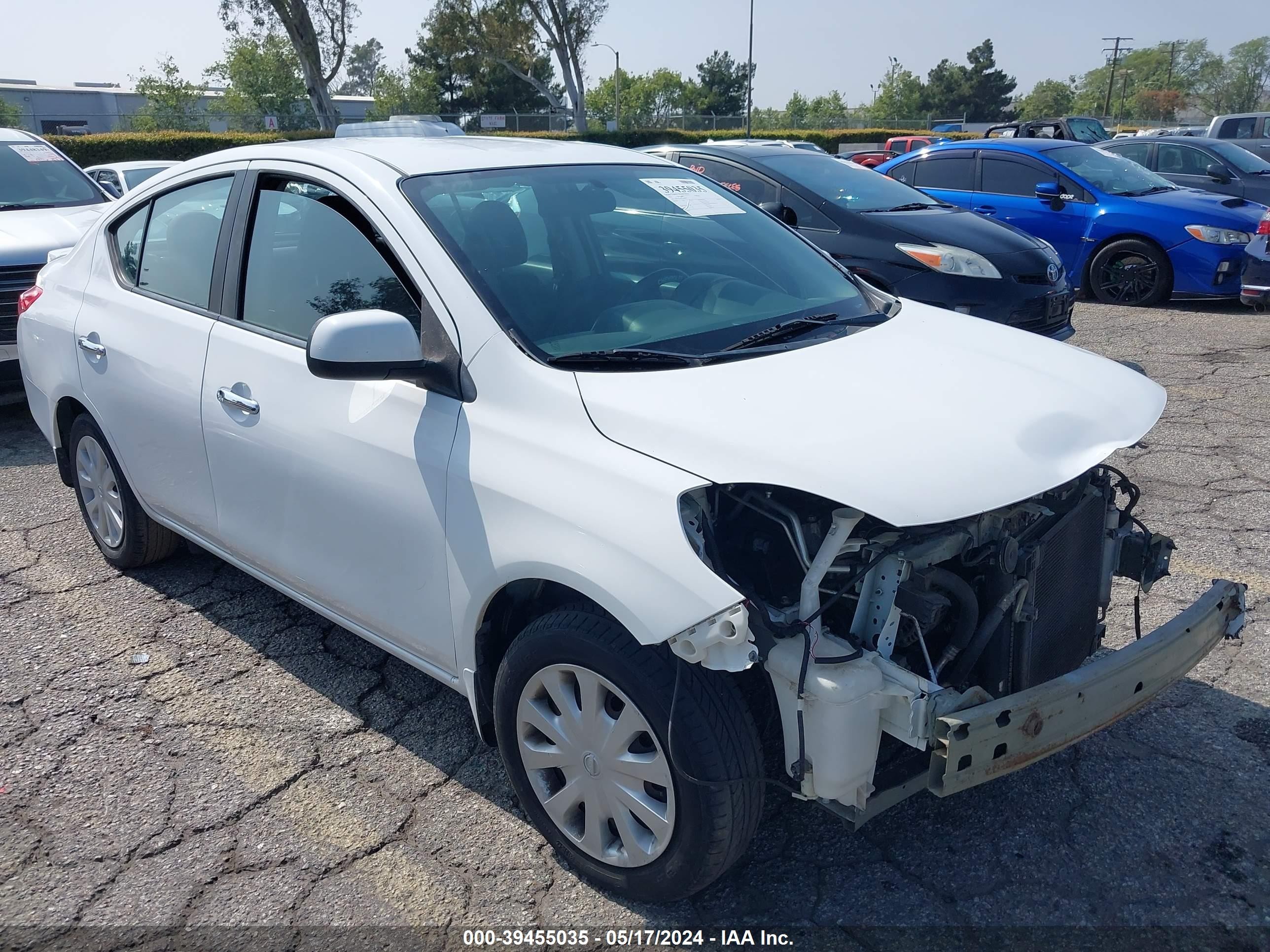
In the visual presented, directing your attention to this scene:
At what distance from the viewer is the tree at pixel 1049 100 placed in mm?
99938

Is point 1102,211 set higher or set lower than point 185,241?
lower

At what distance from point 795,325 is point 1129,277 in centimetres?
831

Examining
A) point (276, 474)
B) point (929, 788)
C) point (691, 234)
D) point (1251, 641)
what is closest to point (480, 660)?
point (276, 474)

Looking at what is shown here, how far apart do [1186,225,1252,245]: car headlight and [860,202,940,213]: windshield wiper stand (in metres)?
2.97

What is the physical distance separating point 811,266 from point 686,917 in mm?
2101

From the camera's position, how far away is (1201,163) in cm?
1235

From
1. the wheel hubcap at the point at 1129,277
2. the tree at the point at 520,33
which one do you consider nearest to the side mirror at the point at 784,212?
the wheel hubcap at the point at 1129,277

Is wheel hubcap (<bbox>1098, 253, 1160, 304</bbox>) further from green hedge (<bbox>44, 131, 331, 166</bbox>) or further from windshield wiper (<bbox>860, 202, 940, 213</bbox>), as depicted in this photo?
green hedge (<bbox>44, 131, 331, 166</bbox>)

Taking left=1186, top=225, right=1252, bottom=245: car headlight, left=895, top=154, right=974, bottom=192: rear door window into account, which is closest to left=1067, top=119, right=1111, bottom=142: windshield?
left=895, top=154, right=974, bottom=192: rear door window

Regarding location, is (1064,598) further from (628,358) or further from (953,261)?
(953,261)

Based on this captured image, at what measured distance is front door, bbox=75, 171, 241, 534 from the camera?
135 inches

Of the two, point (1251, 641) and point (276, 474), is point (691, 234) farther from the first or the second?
point (1251, 641)

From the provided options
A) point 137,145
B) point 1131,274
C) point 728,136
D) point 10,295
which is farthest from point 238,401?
point 728,136

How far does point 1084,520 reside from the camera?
2670 millimetres
